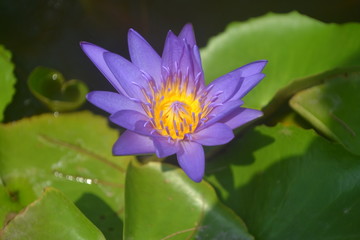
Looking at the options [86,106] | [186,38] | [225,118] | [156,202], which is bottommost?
[156,202]

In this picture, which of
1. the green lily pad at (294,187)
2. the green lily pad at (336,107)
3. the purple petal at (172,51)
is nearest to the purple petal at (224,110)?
the purple petal at (172,51)

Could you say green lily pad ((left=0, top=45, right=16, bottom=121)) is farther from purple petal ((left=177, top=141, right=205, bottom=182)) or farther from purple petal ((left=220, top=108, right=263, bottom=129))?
purple petal ((left=220, top=108, right=263, bottom=129))

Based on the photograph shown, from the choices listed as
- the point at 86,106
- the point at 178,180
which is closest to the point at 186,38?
the point at 178,180

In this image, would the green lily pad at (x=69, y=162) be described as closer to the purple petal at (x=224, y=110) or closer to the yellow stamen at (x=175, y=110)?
the yellow stamen at (x=175, y=110)

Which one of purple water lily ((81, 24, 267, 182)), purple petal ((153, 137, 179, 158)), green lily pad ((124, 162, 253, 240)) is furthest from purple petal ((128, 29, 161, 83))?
green lily pad ((124, 162, 253, 240))

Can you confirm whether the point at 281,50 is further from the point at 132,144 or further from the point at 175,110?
the point at 132,144

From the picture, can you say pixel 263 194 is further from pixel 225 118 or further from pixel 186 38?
pixel 186 38

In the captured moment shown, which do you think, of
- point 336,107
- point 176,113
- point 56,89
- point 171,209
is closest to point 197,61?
point 176,113
